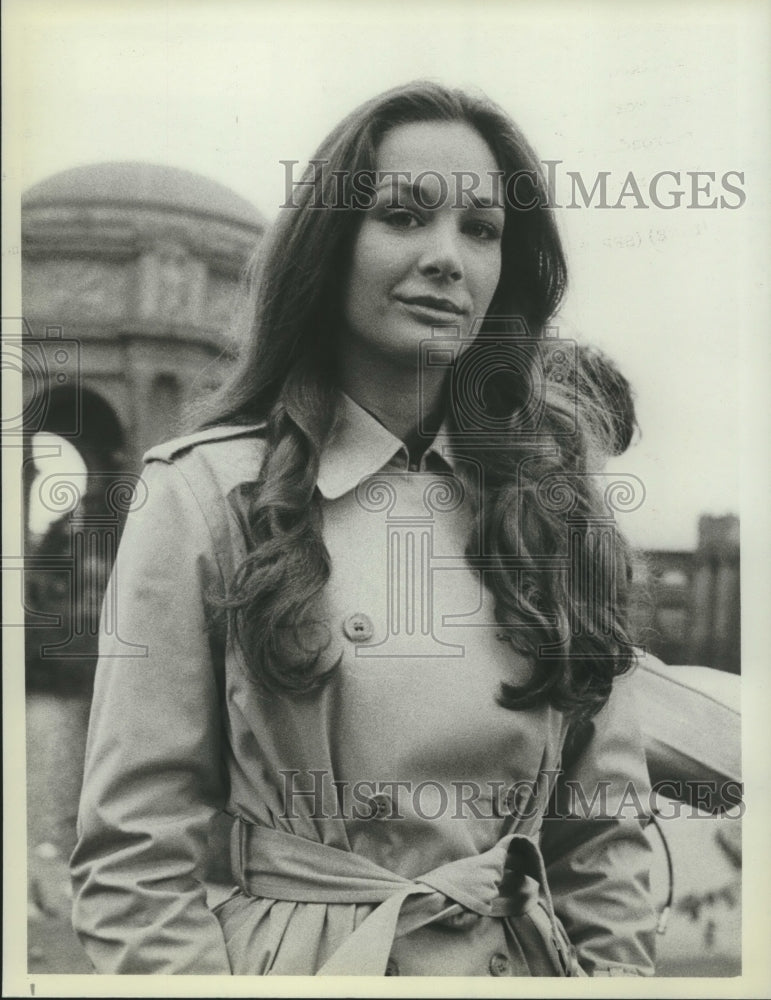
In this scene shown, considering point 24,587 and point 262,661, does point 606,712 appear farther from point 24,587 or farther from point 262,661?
point 24,587

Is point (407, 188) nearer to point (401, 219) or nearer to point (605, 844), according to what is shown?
point (401, 219)


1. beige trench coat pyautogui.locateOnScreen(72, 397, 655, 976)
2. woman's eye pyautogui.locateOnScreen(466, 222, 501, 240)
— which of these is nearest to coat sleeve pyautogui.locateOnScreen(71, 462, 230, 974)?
beige trench coat pyautogui.locateOnScreen(72, 397, 655, 976)

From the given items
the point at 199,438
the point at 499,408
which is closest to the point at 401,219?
the point at 499,408

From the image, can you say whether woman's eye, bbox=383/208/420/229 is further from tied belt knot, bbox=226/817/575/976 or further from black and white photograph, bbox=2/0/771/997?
tied belt knot, bbox=226/817/575/976

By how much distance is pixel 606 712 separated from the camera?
3.82 m

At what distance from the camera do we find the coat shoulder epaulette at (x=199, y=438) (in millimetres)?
3787

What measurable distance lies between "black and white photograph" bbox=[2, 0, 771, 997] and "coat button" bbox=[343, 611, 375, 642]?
0.01m

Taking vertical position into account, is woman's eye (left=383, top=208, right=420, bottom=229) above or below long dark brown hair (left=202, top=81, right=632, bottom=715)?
above

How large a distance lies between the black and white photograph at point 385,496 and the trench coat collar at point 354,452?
12mm

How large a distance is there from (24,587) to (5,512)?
237 millimetres

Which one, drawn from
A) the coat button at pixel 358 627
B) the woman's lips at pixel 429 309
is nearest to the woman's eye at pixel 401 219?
the woman's lips at pixel 429 309

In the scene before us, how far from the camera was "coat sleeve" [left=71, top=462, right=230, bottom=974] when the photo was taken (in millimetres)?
3670

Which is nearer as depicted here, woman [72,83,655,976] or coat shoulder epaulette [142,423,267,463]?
woman [72,83,655,976]

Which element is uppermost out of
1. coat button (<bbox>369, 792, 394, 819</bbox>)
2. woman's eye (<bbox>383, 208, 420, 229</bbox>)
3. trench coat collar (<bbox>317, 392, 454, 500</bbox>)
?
woman's eye (<bbox>383, 208, 420, 229</bbox>)
